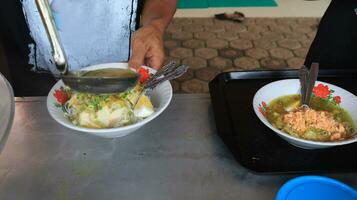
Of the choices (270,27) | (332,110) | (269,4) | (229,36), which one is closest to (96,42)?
(332,110)

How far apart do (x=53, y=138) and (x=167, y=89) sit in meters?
0.26

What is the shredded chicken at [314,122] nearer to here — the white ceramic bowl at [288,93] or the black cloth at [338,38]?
the white ceramic bowl at [288,93]

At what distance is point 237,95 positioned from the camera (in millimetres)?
845

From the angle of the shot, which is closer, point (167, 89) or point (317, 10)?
point (167, 89)

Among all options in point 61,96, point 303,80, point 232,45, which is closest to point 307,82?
point 303,80

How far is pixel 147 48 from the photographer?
0.93 metres

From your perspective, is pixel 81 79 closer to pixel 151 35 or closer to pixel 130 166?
pixel 130 166

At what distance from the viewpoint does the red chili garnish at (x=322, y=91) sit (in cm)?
79

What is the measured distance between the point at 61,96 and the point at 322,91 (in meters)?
0.58

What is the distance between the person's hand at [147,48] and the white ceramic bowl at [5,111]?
32cm

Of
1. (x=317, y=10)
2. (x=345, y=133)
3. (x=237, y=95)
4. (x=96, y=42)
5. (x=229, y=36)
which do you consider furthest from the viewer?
(x=317, y=10)

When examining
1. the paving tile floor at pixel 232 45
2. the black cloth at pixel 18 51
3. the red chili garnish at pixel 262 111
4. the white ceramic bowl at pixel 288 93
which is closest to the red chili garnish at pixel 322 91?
the white ceramic bowl at pixel 288 93

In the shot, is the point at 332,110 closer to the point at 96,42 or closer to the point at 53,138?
the point at 53,138

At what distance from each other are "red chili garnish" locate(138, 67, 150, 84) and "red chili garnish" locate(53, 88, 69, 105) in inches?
6.5
